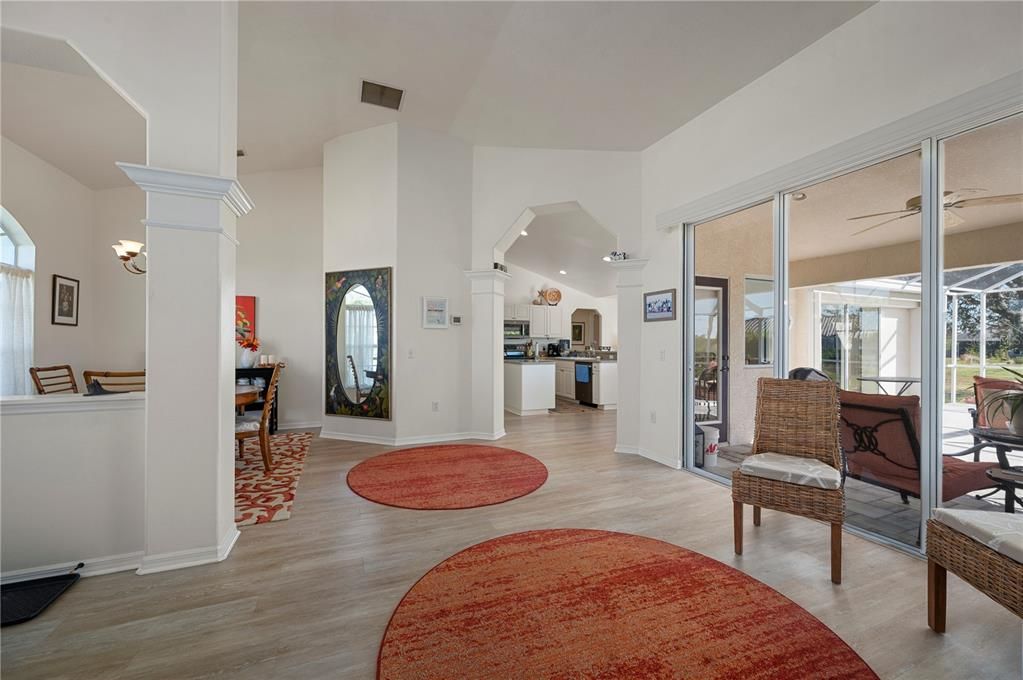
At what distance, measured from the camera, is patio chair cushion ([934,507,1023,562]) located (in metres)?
1.40

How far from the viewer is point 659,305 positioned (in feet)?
13.7

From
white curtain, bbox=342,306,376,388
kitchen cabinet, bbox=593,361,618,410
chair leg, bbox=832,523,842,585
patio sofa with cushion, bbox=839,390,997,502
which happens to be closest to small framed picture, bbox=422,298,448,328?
white curtain, bbox=342,306,376,388

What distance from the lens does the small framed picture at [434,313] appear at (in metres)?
4.91

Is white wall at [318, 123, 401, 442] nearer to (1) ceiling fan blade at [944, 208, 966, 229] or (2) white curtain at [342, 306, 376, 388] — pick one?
(2) white curtain at [342, 306, 376, 388]

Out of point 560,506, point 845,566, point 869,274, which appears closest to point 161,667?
point 560,506

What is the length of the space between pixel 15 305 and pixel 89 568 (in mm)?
3390

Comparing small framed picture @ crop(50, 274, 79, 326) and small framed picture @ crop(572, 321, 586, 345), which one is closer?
small framed picture @ crop(50, 274, 79, 326)

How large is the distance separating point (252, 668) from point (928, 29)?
4451mm

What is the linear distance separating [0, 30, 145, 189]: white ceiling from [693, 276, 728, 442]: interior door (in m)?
4.78

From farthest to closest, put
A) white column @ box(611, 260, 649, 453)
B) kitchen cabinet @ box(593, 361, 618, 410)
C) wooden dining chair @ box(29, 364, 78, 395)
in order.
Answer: kitchen cabinet @ box(593, 361, 618, 410) < white column @ box(611, 260, 649, 453) < wooden dining chair @ box(29, 364, 78, 395)

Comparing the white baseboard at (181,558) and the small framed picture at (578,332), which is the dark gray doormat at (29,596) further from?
the small framed picture at (578,332)

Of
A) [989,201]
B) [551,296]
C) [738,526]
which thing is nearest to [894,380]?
[989,201]

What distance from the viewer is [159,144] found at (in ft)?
7.15

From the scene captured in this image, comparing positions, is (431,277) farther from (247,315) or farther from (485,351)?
(247,315)
